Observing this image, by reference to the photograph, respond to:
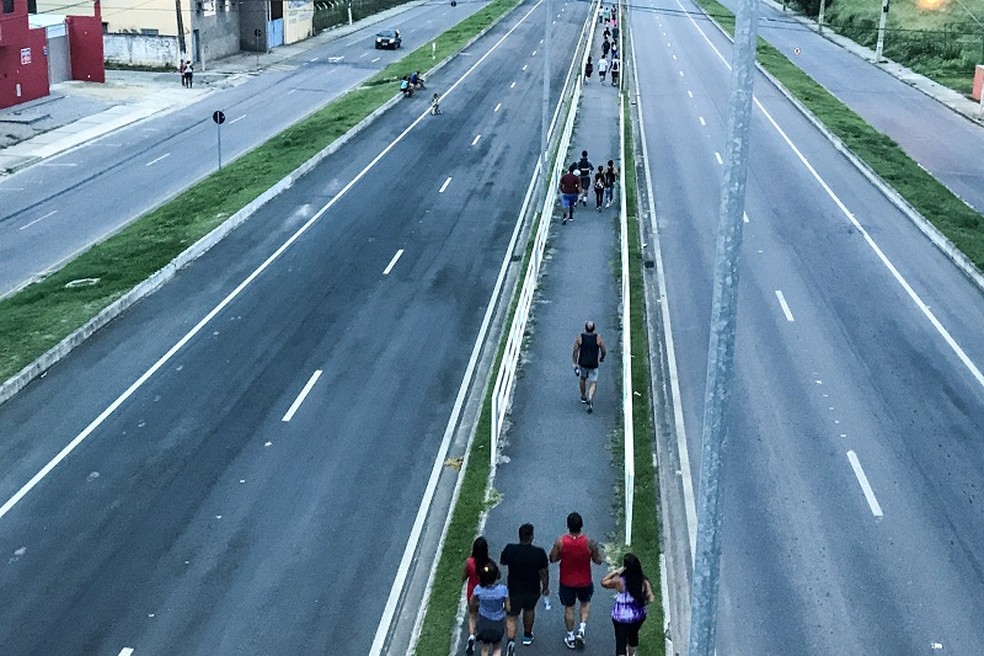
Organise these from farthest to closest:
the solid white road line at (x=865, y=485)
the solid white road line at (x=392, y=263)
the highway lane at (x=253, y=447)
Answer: the solid white road line at (x=392, y=263), the solid white road line at (x=865, y=485), the highway lane at (x=253, y=447)

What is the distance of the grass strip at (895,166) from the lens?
29.8 meters

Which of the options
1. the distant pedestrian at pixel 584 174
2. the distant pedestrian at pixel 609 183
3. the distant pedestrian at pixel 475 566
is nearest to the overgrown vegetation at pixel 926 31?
the distant pedestrian at pixel 609 183

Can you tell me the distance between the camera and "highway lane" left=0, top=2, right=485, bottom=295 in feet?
97.5

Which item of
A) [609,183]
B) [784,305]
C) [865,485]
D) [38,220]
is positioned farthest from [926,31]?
[865,485]

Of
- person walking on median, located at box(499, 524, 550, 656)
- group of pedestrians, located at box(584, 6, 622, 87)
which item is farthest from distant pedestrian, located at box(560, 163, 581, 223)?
group of pedestrians, located at box(584, 6, 622, 87)

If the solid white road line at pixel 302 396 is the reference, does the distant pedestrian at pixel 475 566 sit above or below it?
above

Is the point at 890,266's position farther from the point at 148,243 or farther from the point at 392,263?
the point at 148,243

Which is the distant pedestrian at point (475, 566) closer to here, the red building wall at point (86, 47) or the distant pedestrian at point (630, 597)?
the distant pedestrian at point (630, 597)

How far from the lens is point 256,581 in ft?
45.3

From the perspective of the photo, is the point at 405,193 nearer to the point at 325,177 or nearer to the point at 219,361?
the point at 325,177

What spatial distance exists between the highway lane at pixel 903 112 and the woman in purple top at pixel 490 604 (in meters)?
26.7

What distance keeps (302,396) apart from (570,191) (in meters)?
12.8

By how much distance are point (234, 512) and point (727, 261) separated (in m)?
9.40

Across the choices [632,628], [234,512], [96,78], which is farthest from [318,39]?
[632,628]
